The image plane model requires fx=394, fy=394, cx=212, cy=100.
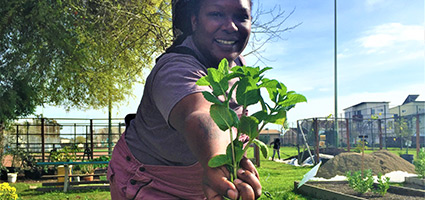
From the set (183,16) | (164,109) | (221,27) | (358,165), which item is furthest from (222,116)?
(358,165)

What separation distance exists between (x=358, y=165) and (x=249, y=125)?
12.3 m

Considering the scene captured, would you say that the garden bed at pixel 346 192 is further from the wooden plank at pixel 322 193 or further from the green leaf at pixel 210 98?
the green leaf at pixel 210 98

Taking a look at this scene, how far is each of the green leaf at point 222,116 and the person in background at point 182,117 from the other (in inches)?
1.5

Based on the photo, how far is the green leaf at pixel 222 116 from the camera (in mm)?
658

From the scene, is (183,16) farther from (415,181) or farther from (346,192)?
(415,181)

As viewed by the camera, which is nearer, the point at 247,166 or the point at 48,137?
the point at 247,166

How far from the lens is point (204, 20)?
103 centimetres

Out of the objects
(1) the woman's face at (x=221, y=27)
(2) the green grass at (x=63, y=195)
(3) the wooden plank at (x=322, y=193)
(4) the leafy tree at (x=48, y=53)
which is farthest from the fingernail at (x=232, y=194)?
(4) the leafy tree at (x=48, y=53)

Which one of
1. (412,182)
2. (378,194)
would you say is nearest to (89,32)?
(378,194)

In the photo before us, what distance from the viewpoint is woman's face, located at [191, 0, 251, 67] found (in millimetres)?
1016

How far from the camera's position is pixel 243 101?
668 mm

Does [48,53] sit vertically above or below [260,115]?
above

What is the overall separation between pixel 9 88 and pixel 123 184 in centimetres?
1185

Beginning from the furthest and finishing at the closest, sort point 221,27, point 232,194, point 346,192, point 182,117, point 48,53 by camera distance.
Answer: point 48,53
point 346,192
point 221,27
point 182,117
point 232,194
